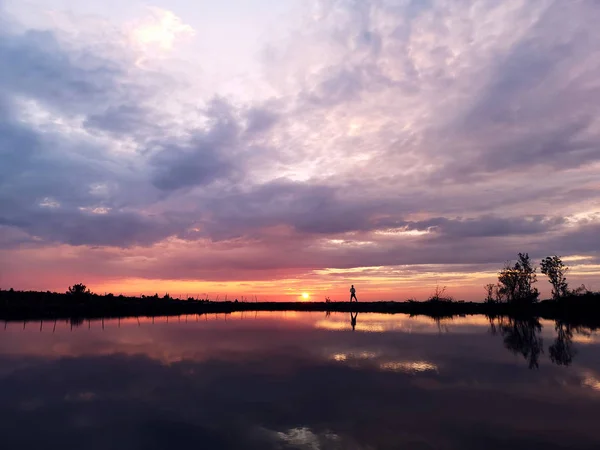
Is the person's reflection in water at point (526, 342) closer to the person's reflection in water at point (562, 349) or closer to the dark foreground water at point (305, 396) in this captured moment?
the dark foreground water at point (305, 396)

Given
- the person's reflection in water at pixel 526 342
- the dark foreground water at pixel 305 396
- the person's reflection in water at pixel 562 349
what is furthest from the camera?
the person's reflection in water at pixel 526 342

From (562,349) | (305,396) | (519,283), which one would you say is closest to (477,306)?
(519,283)

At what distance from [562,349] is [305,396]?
16400mm

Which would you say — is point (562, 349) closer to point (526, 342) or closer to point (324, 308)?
point (526, 342)

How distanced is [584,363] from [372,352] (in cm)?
944

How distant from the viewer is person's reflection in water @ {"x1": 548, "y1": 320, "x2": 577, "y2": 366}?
18.3 metres

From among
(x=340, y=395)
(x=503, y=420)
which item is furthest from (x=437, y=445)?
(x=340, y=395)

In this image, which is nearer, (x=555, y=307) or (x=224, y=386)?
(x=224, y=386)

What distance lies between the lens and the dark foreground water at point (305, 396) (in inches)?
378

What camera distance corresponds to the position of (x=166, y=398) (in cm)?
1291

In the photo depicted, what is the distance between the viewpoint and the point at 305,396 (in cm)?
1293

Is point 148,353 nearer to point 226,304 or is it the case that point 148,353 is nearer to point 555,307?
point 555,307

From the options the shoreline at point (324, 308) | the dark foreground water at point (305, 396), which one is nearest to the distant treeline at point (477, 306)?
the shoreline at point (324, 308)

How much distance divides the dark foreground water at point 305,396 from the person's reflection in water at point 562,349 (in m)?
0.14
